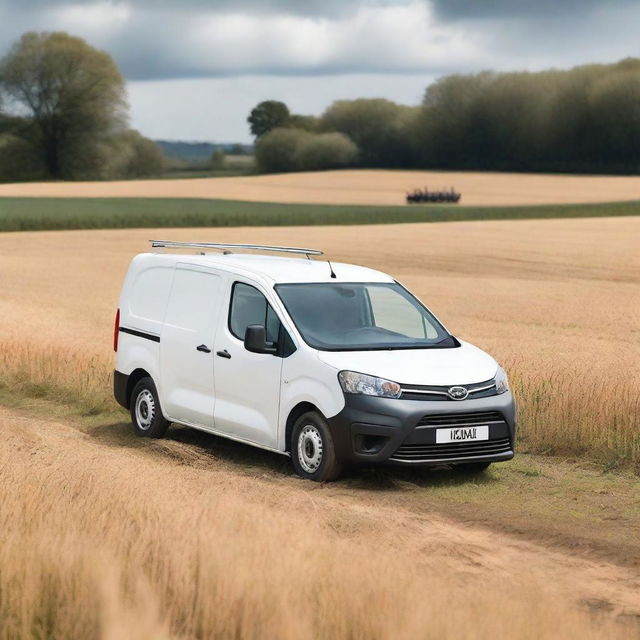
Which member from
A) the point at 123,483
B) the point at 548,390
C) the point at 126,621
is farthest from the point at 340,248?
the point at 126,621

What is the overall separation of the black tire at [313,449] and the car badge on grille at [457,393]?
37.9 inches

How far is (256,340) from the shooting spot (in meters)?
11.0

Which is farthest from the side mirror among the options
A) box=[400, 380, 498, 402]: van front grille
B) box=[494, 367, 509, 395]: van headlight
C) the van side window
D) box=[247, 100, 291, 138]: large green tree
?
box=[247, 100, 291, 138]: large green tree

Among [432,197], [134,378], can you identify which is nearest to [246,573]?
[134,378]

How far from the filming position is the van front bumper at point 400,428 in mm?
10234

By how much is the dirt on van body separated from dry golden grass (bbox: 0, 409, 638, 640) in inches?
0.5

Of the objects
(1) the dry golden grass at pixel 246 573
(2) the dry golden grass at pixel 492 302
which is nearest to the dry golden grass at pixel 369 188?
(2) the dry golden grass at pixel 492 302

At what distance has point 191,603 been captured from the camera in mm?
5492

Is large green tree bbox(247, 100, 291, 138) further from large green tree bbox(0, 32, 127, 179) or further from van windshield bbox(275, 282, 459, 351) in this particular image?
van windshield bbox(275, 282, 459, 351)

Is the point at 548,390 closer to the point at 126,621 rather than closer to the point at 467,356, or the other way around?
the point at 467,356

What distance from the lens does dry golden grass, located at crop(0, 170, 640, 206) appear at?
8331 cm

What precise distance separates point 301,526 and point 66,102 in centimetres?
10755

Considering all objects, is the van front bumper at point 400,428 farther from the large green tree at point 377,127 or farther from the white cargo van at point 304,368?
the large green tree at point 377,127

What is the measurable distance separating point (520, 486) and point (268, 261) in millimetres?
3255
